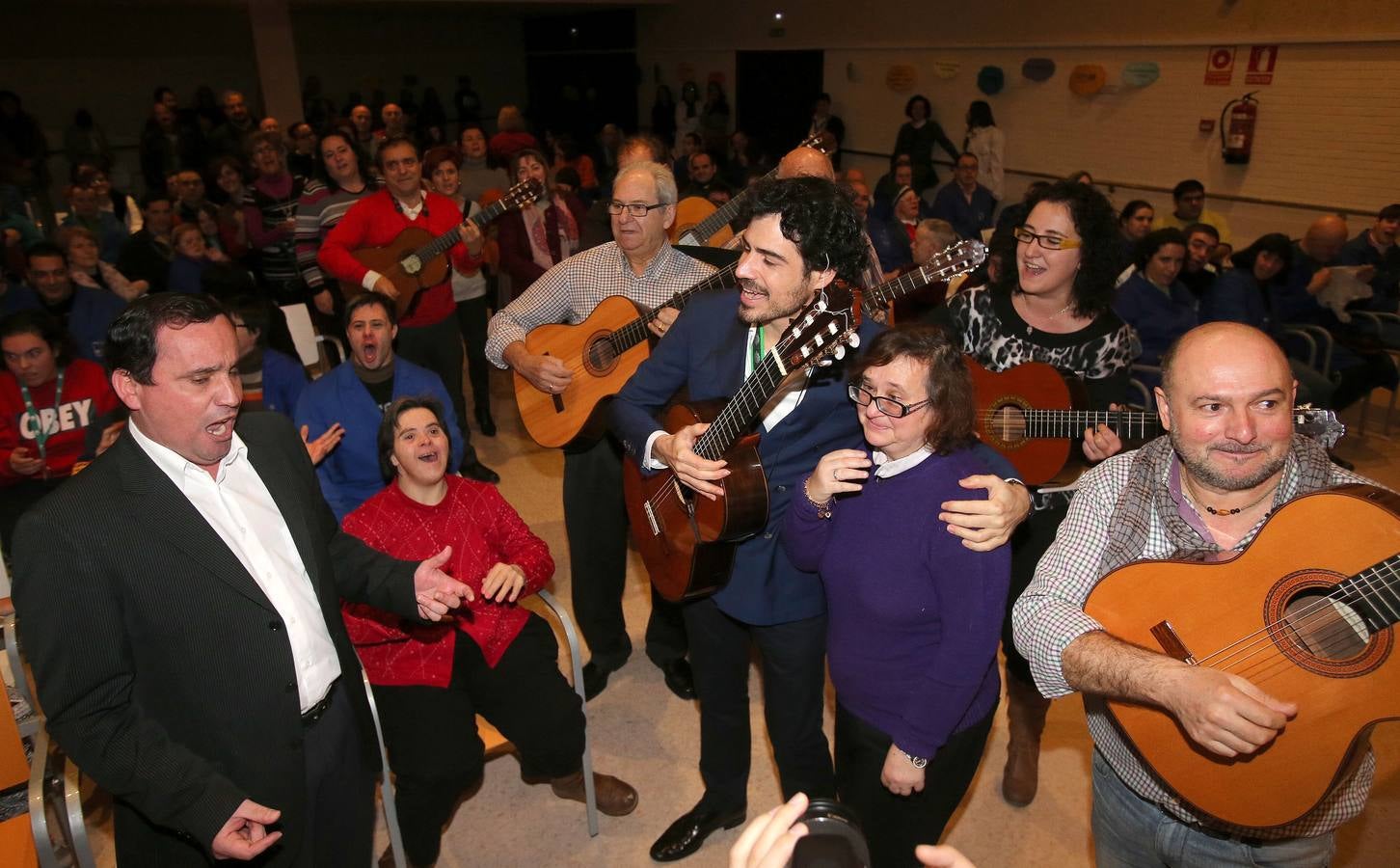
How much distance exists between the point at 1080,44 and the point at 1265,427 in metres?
9.68

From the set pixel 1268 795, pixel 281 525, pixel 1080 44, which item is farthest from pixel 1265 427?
pixel 1080 44

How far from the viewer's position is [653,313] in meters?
3.51

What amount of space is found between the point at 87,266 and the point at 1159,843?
667cm

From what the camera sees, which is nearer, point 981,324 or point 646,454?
point 646,454

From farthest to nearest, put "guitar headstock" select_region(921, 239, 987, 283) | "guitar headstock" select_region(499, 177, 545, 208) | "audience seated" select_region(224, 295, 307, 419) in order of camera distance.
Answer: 1. "guitar headstock" select_region(499, 177, 545, 208)
2. "audience seated" select_region(224, 295, 307, 419)
3. "guitar headstock" select_region(921, 239, 987, 283)

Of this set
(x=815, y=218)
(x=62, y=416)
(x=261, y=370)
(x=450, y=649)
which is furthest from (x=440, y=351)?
(x=815, y=218)

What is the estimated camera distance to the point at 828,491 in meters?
2.07

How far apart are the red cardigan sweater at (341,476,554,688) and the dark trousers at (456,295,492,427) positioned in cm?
302

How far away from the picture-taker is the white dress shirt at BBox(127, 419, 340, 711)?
2.01 meters

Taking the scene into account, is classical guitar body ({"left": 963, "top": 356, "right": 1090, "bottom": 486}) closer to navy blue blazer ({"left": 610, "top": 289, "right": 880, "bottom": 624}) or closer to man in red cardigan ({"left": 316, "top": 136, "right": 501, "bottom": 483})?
navy blue blazer ({"left": 610, "top": 289, "right": 880, "bottom": 624})

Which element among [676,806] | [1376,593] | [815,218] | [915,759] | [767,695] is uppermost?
[815,218]

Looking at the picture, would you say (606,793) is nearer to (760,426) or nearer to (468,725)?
(468,725)

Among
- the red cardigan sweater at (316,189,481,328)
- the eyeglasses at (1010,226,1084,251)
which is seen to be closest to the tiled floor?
the eyeglasses at (1010,226,1084,251)

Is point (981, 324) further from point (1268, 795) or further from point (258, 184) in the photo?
point (258, 184)
